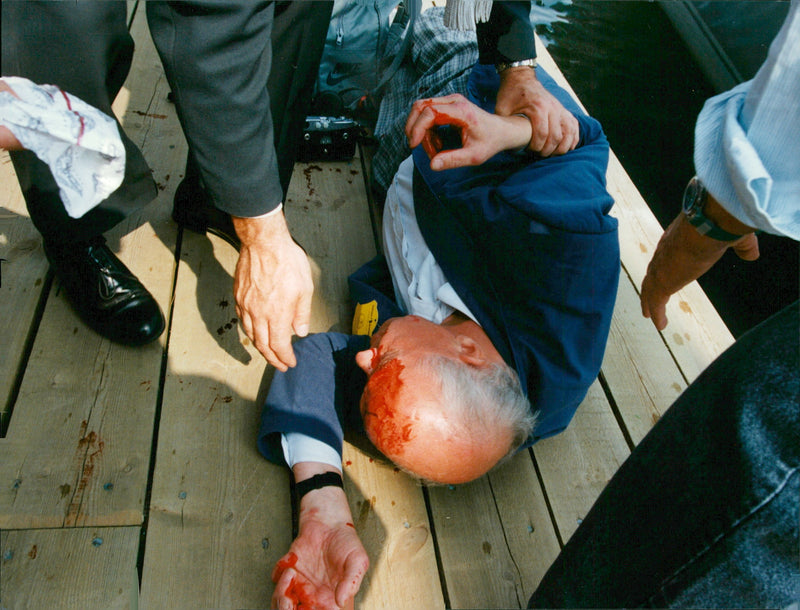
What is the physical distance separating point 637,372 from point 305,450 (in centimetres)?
82

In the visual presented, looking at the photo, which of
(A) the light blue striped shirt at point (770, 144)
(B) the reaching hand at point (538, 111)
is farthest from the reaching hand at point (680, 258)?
(B) the reaching hand at point (538, 111)

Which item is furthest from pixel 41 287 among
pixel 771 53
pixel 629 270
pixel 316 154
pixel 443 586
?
pixel 629 270

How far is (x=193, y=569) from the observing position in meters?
0.96

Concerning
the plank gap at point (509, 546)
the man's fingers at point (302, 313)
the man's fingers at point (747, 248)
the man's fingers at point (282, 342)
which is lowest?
the plank gap at point (509, 546)

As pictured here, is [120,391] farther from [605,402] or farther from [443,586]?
[605,402]

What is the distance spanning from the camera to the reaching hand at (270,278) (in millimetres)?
948

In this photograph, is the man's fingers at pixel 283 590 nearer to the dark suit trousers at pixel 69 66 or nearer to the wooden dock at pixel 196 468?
the wooden dock at pixel 196 468

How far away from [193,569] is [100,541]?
0.16m

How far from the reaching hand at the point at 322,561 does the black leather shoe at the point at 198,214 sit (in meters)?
0.69

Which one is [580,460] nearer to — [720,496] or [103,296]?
[720,496]

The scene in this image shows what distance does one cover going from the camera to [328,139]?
1701 millimetres

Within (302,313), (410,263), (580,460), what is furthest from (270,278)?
(580,460)

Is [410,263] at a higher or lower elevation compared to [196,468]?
higher

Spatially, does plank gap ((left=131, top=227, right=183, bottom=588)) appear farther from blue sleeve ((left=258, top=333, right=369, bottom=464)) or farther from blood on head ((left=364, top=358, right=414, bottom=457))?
blood on head ((left=364, top=358, right=414, bottom=457))
